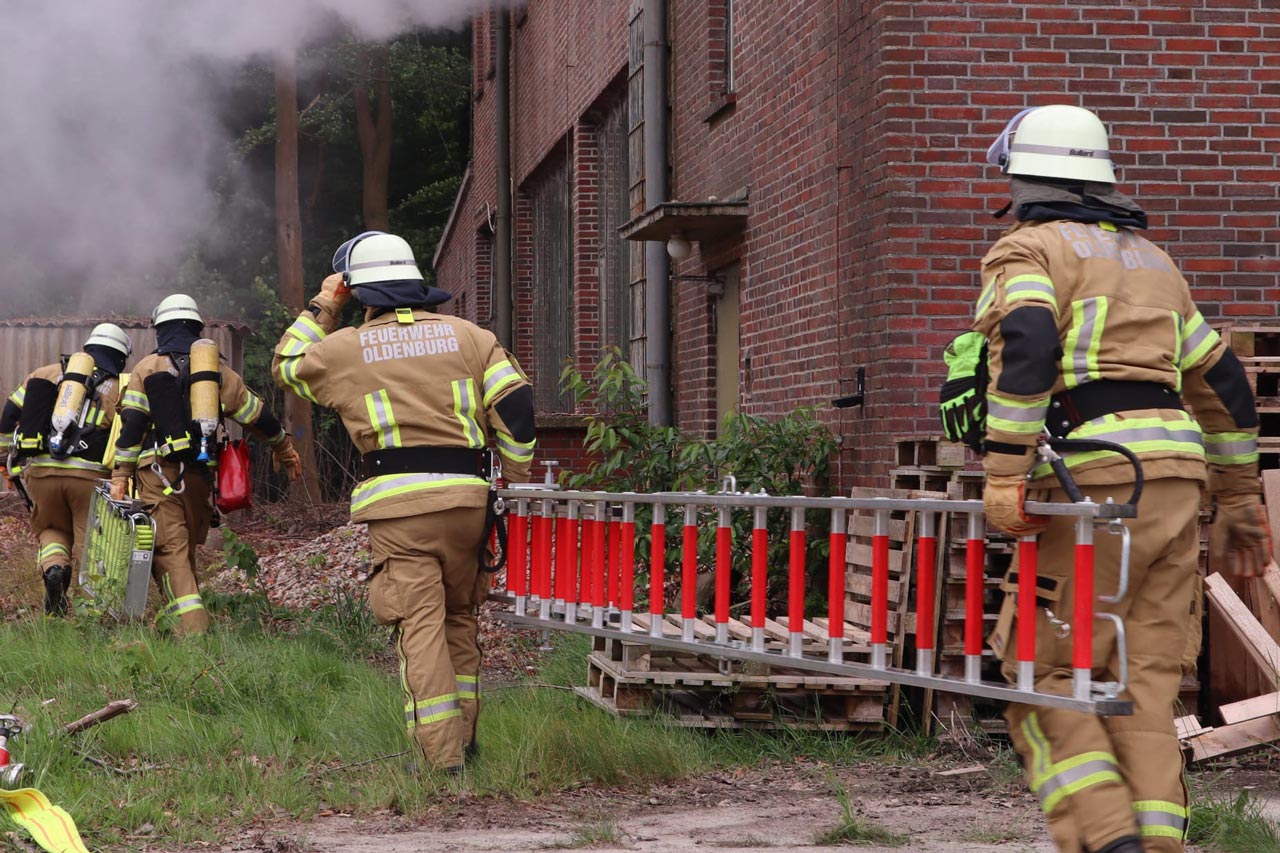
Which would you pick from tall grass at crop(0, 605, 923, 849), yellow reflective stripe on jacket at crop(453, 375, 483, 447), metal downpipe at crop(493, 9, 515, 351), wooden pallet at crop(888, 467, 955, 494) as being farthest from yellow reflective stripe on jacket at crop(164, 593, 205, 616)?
metal downpipe at crop(493, 9, 515, 351)

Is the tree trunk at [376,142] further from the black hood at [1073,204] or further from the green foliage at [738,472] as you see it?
the black hood at [1073,204]

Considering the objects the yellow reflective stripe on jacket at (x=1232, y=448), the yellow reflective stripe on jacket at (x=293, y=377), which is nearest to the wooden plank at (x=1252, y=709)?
the yellow reflective stripe on jacket at (x=1232, y=448)

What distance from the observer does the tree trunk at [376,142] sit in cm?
2830

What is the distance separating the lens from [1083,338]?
153 inches

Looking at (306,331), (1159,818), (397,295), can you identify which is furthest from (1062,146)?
(306,331)

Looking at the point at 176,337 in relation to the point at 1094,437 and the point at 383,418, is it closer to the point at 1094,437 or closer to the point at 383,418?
the point at 383,418

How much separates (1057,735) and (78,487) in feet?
23.2

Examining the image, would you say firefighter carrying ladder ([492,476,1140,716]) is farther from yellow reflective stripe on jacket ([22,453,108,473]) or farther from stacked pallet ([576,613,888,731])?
yellow reflective stripe on jacket ([22,453,108,473])

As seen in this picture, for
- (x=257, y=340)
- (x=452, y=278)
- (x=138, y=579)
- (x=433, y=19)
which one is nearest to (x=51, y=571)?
(x=138, y=579)

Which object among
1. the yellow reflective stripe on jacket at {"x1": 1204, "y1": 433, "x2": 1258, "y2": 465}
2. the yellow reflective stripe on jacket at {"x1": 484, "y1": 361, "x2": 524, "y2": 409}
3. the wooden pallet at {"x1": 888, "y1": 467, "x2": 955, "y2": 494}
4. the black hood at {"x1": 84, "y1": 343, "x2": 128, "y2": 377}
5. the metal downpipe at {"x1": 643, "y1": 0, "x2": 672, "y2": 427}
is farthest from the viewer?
the metal downpipe at {"x1": 643, "y1": 0, "x2": 672, "y2": 427}

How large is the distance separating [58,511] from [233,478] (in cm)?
188

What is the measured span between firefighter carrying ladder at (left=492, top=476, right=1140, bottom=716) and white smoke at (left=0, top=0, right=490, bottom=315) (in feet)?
46.1

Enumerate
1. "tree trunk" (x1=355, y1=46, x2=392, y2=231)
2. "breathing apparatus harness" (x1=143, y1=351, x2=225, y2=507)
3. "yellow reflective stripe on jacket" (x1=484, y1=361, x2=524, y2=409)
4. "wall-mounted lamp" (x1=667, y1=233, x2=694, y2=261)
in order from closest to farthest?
1. "yellow reflective stripe on jacket" (x1=484, y1=361, x2=524, y2=409)
2. "breathing apparatus harness" (x1=143, y1=351, x2=225, y2=507)
3. "wall-mounted lamp" (x1=667, y1=233, x2=694, y2=261)
4. "tree trunk" (x1=355, y1=46, x2=392, y2=231)

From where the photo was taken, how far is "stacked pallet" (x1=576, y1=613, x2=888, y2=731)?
6121 millimetres
